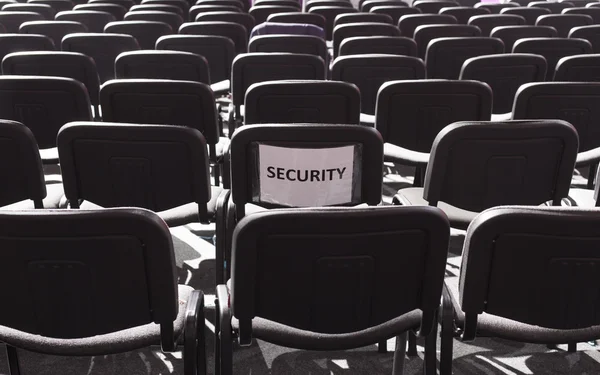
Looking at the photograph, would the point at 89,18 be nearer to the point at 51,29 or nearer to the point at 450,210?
the point at 51,29

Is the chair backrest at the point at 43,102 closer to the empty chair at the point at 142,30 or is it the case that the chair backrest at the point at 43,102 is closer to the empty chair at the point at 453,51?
the empty chair at the point at 142,30

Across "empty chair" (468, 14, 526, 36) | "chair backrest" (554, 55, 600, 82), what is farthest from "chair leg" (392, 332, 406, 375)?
"empty chair" (468, 14, 526, 36)

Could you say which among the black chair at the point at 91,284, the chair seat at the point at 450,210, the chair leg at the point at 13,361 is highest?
the black chair at the point at 91,284

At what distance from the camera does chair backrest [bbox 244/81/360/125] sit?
334cm

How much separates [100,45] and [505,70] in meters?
3.18

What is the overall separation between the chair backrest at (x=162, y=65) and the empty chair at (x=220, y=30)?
1688 mm

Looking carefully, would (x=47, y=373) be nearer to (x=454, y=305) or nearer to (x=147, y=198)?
(x=147, y=198)

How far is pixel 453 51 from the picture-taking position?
16.8 feet

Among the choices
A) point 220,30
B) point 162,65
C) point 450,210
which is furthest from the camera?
point 220,30

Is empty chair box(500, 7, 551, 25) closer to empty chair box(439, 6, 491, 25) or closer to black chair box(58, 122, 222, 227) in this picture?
empty chair box(439, 6, 491, 25)

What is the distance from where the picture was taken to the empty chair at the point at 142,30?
6.01 metres

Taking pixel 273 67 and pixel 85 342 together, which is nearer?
pixel 85 342

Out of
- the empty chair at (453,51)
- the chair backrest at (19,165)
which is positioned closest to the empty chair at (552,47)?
the empty chair at (453,51)

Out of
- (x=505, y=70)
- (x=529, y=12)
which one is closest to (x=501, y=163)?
(x=505, y=70)
